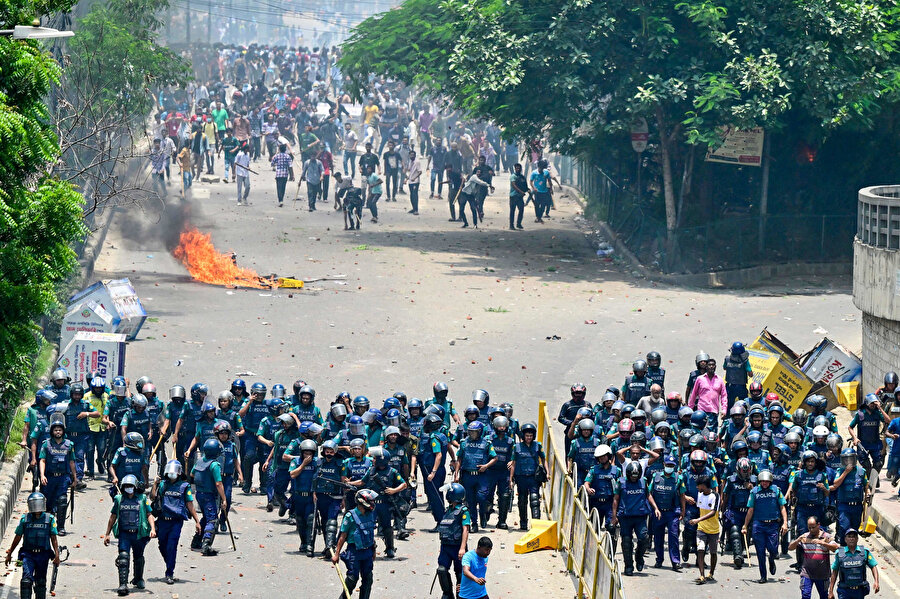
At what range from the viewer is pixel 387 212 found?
129 feet

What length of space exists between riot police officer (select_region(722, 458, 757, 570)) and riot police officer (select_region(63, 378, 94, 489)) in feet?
24.5

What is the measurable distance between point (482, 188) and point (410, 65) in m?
3.61

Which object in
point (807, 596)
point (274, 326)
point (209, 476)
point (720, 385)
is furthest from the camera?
point (274, 326)

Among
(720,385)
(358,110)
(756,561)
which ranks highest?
(358,110)

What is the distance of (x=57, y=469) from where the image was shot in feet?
51.3

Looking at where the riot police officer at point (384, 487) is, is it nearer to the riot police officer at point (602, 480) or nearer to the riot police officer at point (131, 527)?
the riot police officer at point (602, 480)

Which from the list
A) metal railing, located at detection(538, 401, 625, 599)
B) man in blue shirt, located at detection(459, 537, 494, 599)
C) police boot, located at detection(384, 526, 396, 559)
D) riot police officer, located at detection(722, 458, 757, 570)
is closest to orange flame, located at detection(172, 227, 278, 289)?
metal railing, located at detection(538, 401, 625, 599)

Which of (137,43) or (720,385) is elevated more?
(137,43)

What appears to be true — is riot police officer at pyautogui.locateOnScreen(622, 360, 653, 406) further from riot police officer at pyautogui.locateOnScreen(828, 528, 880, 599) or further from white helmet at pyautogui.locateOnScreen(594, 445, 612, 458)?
riot police officer at pyautogui.locateOnScreen(828, 528, 880, 599)

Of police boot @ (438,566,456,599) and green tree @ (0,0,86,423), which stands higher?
green tree @ (0,0,86,423)

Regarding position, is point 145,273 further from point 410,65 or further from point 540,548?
point 540,548

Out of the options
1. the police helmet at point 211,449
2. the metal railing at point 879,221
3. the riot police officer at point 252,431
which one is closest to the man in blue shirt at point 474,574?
the police helmet at point 211,449

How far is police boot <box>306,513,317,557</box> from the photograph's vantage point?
15.3m

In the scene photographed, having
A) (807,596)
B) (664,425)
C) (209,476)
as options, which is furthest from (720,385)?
(209,476)
